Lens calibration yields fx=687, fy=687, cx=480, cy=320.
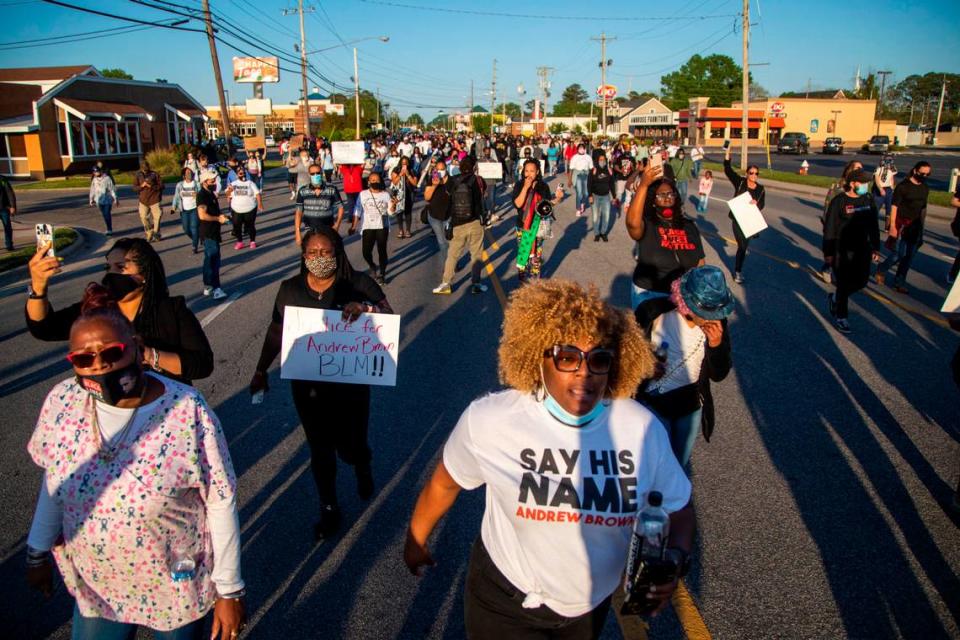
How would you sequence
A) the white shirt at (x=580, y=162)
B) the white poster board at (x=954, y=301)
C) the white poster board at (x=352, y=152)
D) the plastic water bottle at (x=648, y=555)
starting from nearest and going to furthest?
the plastic water bottle at (x=648, y=555) < the white poster board at (x=954, y=301) < the white shirt at (x=580, y=162) < the white poster board at (x=352, y=152)

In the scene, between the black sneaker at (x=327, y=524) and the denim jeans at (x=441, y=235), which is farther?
the denim jeans at (x=441, y=235)

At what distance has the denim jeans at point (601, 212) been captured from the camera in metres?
15.3

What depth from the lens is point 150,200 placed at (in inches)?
602

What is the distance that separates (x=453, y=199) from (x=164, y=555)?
8.11 metres

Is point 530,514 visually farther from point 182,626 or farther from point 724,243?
point 724,243

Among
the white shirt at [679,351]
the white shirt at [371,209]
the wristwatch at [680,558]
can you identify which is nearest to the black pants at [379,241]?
the white shirt at [371,209]

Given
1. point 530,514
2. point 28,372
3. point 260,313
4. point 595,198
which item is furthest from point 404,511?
point 595,198

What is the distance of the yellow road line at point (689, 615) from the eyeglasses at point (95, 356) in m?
2.75

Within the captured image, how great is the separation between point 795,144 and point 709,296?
63.1 m

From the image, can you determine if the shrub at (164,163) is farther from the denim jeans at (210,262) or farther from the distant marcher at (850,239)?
the distant marcher at (850,239)

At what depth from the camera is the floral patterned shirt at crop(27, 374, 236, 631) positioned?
229cm

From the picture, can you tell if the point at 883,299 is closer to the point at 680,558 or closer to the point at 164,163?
the point at 680,558

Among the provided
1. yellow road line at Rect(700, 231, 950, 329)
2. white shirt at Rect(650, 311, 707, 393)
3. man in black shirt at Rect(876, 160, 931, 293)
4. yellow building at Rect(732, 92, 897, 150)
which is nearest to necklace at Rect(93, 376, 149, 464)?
white shirt at Rect(650, 311, 707, 393)

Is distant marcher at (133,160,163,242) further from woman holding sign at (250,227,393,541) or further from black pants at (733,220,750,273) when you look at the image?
woman holding sign at (250,227,393,541)
